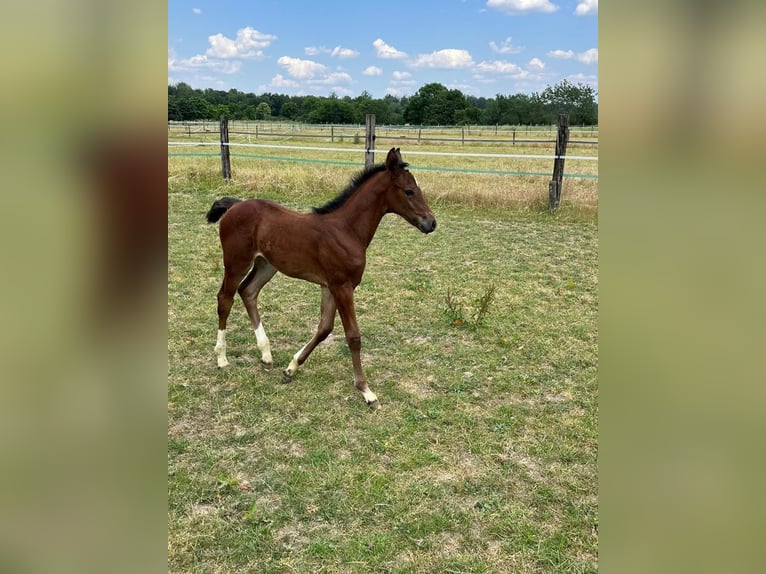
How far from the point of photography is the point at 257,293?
4.32 metres

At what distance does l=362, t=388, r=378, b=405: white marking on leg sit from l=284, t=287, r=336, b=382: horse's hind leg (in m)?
0.55

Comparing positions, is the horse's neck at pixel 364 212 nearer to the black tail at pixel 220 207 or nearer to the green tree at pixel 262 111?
the black tail at pixel 220 207

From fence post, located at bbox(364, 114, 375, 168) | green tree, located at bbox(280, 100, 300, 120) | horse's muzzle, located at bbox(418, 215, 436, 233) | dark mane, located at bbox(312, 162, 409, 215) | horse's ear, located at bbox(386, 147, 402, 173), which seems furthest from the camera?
green tree, located at bbox(280, 100, 300, 120)

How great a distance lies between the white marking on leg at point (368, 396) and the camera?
3.65 meters

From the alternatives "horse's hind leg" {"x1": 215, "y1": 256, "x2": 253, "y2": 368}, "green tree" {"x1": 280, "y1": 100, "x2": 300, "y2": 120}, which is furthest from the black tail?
"green tree" {"x1": 280, "y1": 100, "x2": 300, "y2": 120}

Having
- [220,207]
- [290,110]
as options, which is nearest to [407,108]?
[290,110]

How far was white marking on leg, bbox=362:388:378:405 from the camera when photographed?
3650mm

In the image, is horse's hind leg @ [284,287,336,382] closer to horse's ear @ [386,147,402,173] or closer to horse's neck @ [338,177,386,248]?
horse's neck @ [338,177,386,248]

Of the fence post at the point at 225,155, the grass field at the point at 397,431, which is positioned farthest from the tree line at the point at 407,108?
the grass field at the point at 397,431

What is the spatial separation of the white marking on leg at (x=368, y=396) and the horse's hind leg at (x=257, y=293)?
3.17 ft

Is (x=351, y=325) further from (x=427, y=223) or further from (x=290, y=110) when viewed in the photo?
(x=290, y=110)

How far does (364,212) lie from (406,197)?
324mm
